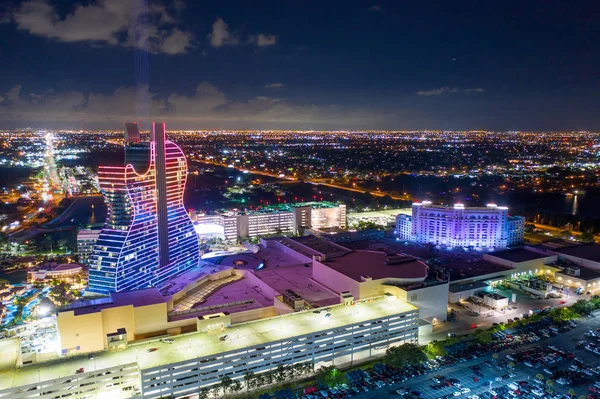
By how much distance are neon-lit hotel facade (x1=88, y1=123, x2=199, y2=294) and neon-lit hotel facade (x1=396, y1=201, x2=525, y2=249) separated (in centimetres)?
2060

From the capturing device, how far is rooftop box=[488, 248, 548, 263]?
103ft

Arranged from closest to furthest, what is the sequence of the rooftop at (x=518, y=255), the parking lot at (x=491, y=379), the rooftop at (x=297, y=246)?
1. the parking lot at (x=491, y=379)
2. the rooftop at (x=518, y=255)
3. the rooftop at (x=297, y=246)

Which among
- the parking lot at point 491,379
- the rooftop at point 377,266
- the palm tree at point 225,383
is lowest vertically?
the parking lot at point 491,379

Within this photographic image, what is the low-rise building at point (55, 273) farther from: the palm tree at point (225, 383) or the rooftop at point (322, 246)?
the palm tree at point (225, 383)

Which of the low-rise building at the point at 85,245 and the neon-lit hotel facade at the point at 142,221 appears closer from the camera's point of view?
the neon-lit hotel facade at the point at 142,221

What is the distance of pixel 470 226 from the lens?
126 feet

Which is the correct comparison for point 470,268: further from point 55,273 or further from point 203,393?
point 55,273

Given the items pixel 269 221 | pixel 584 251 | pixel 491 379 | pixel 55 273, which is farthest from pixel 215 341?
pixel 584 251

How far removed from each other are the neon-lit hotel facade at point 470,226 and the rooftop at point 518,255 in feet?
13.6

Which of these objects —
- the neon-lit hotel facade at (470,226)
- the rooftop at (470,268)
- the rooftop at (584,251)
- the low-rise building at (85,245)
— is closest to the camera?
the rooftop at (470,268)

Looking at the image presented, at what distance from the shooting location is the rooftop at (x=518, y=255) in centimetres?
3144

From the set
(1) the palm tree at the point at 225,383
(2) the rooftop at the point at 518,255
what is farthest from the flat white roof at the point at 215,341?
(2) the rooftop at the point at 518,255

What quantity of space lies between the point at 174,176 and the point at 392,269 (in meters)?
14.2

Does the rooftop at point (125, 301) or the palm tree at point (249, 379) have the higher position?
the rooftop at point (125, 301)
